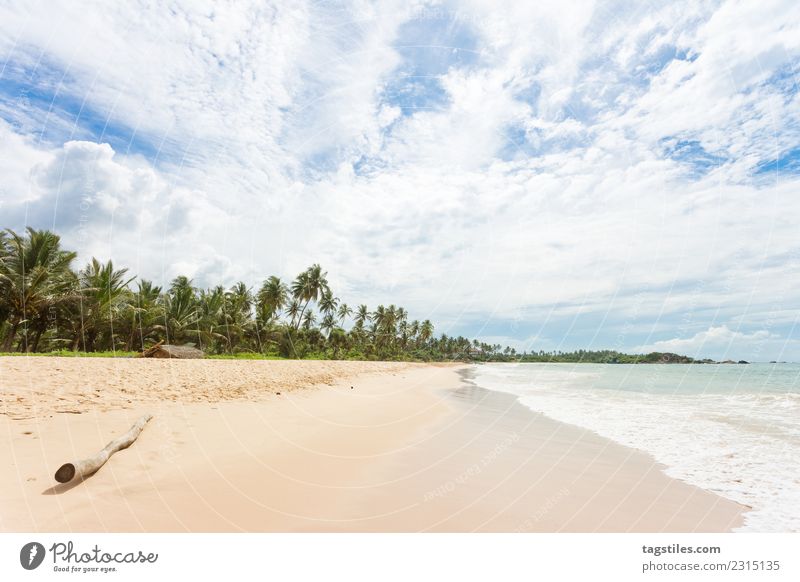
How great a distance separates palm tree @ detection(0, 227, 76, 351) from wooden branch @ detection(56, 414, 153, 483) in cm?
2970

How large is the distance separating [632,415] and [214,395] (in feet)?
51.2

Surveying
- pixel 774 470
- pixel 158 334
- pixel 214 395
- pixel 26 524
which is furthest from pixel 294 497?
pixel 158 334

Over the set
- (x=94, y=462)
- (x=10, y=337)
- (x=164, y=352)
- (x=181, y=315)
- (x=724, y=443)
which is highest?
(x=181, y=315)

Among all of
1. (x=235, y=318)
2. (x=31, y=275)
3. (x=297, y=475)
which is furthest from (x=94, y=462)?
(x=235, y=318)

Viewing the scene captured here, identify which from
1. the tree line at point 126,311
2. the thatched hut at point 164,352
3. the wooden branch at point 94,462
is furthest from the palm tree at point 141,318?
the wooden branch at point 94,462

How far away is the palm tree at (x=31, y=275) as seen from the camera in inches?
1056

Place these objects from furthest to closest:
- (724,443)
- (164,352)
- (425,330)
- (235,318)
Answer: (425,330) → (235,318) → (164,352) → (724,443)

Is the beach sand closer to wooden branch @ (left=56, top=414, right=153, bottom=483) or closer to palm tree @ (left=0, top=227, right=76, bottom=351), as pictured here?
wooden branch @ (left=56, top=414, right=153, bottom=483)

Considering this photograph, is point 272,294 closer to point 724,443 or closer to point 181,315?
point 181,315

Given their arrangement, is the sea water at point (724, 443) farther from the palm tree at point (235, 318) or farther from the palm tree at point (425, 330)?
the palm tree at point (425, 330)

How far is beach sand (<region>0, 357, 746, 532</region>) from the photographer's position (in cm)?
447
